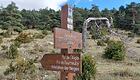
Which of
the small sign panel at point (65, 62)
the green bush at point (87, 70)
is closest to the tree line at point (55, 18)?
the green bush at point (87, 70)

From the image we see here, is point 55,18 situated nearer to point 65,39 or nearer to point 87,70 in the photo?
point 87,70

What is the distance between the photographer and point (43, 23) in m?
42.8

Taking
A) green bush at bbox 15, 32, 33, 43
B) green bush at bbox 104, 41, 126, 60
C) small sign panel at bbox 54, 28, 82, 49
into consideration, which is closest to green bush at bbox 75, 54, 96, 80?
small sign panel at bbox 54, 28, 82, 49

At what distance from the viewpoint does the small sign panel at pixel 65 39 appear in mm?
5402

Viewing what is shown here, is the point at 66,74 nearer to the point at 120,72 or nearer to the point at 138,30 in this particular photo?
the point at 120,72

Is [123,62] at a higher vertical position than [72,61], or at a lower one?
lower

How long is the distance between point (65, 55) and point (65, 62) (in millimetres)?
108

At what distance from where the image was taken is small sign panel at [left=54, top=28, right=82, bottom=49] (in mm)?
5402

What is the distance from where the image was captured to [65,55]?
541 cm

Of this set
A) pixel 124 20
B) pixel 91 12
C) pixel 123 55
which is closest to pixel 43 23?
pixel 91 12

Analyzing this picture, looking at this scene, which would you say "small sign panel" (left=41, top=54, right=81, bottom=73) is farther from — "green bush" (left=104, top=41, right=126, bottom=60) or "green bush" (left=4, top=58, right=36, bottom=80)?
"green bush" (left=104, top=41, right=126, bottom=60)

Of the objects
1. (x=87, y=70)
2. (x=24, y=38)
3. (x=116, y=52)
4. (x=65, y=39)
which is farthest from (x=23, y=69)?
(x=24, y=38)

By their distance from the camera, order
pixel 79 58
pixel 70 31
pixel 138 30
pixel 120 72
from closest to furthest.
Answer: pixel 79 58 < pixel 70 31 < pixel 120 72 < pixel 138 30

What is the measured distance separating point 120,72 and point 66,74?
309 inches
